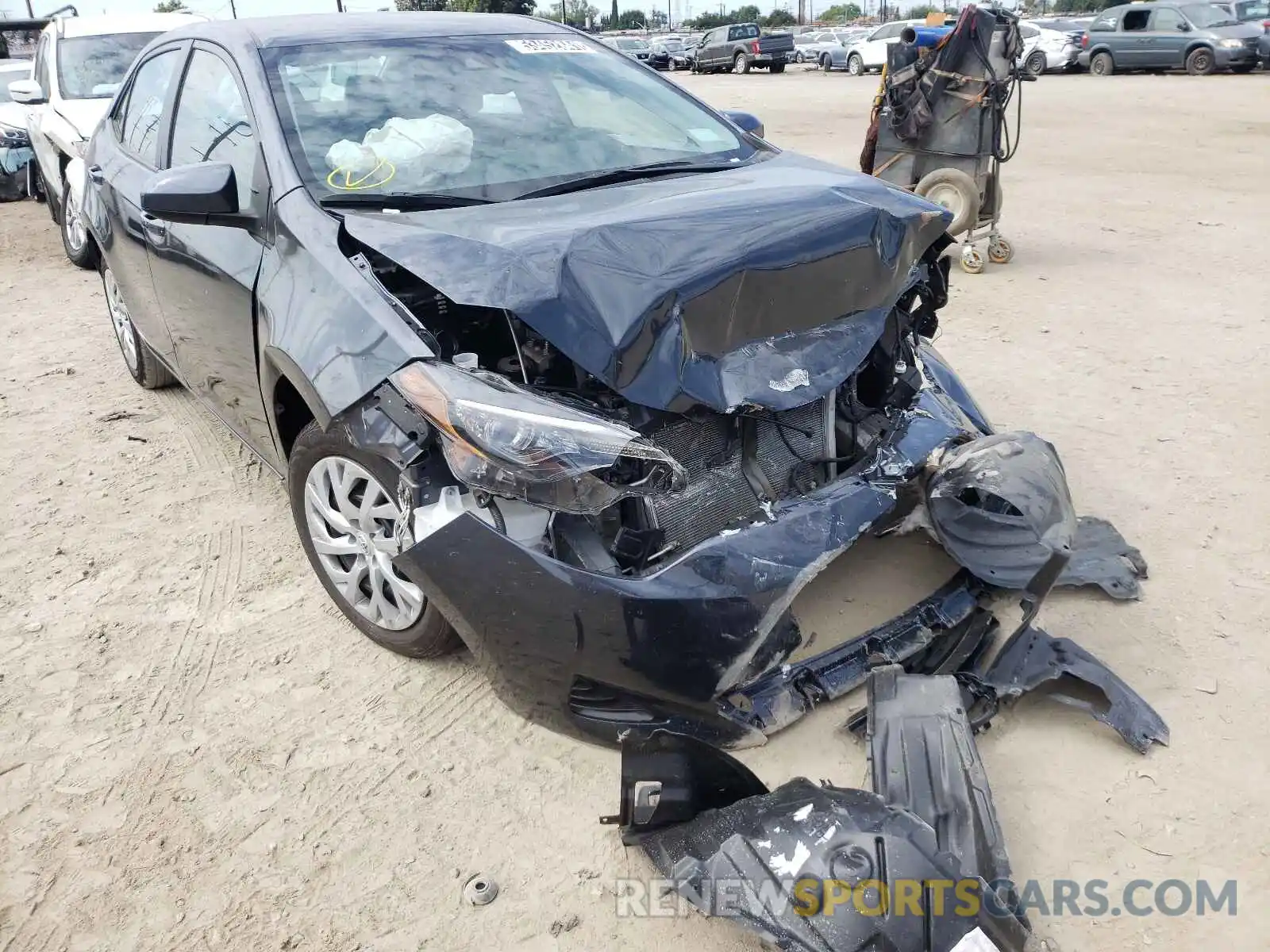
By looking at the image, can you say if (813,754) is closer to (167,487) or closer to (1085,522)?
(1085,522)

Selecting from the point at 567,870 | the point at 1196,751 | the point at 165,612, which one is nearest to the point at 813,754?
the point at 567,870

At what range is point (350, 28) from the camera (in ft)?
11.5

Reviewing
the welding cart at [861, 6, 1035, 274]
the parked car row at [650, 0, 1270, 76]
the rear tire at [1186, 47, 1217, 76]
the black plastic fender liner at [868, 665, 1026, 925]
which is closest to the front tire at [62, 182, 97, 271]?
the welding cart at [861, 6, 1035, 274]

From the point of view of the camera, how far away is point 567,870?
223 cm

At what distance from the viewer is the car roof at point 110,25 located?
8.35 metres

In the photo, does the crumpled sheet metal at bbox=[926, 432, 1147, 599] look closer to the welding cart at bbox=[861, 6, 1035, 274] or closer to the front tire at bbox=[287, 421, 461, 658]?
the front tire at bbox=[287, 421, 461, 658]

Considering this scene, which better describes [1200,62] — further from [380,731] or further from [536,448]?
[380,731]

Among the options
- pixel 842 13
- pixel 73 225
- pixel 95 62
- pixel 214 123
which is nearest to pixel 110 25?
pixel 95 62

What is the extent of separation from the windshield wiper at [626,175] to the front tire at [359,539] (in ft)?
3.29

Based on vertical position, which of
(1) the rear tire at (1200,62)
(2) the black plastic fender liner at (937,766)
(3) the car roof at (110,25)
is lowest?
(2) the black plastic fender liner at (937,766)

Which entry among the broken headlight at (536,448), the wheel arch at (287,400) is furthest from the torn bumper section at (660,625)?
the wheel arch at (287,400)

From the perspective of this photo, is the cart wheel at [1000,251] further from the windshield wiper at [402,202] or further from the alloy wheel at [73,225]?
the alloy wheel at [73,225]

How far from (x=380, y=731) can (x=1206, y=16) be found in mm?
24287

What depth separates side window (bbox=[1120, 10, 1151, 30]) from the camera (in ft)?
69.1
